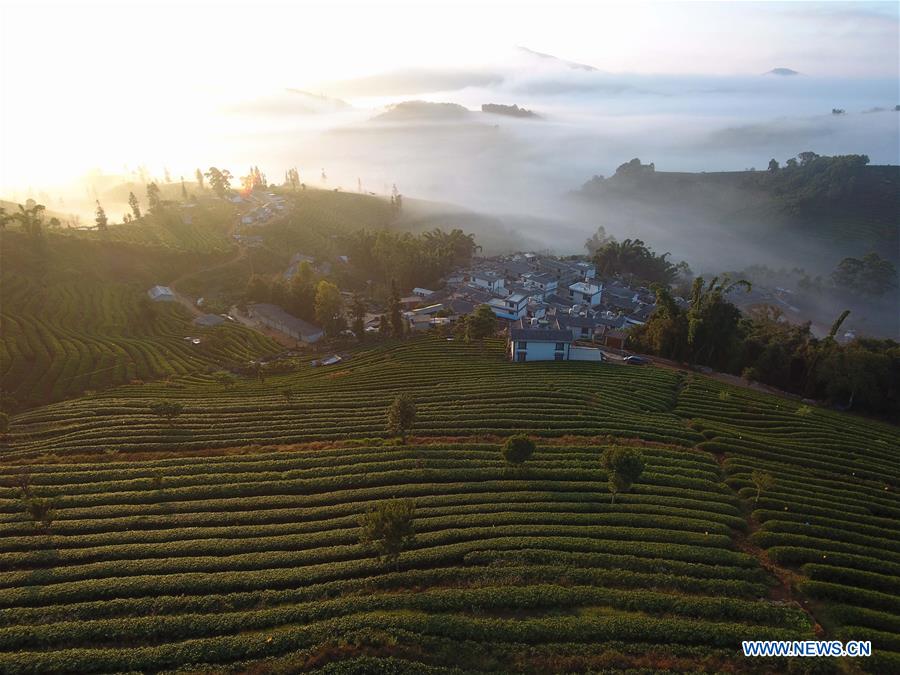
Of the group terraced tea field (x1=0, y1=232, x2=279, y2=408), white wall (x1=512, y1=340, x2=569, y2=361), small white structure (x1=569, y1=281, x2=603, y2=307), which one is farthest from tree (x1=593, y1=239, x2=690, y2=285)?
terraced tea field (x1=0, y1=232, x2=279, y2=408)

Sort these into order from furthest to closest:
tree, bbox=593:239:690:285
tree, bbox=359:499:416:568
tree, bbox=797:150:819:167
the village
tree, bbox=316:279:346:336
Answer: tree, bbox=797:150:819:167
tree, bbox=593:239:690:285
tree, bbox=316:279:346:336
the village
tree, bbox=359:499:416:568

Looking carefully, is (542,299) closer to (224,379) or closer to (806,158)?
(224,379)

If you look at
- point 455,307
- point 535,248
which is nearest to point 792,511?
→ point 455,307

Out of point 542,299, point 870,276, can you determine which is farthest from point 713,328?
point 870,276

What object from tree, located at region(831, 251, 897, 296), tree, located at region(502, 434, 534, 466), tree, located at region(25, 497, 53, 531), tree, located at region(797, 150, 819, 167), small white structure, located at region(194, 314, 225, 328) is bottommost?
tree, located at region(831, 251, 897, 296)

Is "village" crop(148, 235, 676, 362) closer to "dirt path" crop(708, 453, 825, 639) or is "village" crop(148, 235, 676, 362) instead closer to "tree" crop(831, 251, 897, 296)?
"dirt path" crop(708, 453, 825, 639)

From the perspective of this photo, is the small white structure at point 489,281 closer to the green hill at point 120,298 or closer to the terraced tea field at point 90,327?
the green hill at point 120,298

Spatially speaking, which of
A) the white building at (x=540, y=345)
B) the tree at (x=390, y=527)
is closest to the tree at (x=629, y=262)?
the white building at (x=540, y=345)

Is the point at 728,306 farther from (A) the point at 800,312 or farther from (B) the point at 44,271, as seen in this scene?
(B) the point at 44,271
